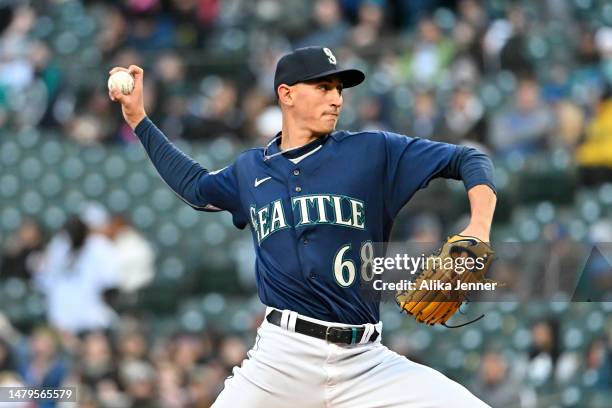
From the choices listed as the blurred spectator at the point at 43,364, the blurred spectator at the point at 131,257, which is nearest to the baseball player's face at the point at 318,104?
the blurred spectator at the point at 43,364

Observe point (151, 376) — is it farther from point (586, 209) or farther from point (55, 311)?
point (586, 209)

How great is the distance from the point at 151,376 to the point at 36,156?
3125 millimetres

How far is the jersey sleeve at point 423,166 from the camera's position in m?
4.31

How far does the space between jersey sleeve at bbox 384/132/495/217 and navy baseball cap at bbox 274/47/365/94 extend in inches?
10.3

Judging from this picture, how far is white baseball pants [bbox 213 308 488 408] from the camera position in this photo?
14.5 ft

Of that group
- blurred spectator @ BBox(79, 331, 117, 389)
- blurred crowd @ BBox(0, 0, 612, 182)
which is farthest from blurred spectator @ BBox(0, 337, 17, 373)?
blurred crowd @ BBox(0, 0, 612, 182)

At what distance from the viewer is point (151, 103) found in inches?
439

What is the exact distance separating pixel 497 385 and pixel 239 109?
375 centimetres

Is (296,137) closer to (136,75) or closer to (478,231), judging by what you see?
(136,75)

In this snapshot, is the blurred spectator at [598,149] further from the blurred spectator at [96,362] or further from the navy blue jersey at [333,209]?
the navy blue jersey at [333,209]

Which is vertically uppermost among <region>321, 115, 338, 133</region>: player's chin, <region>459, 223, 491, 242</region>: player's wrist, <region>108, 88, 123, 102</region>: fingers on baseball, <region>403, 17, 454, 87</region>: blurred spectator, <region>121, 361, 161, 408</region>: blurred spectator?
<region>403, 17, 454, 87</region>: blurred spectator

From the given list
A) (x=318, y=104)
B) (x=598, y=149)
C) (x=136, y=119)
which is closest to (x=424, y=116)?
(x=598, y=149)

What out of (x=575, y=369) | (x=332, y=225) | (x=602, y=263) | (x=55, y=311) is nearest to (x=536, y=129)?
(x=575, y=369)

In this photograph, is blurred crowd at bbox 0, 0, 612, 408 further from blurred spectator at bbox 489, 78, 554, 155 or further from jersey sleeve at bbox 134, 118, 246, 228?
jersey sleeve at bbox 134, 118, 246, 228
